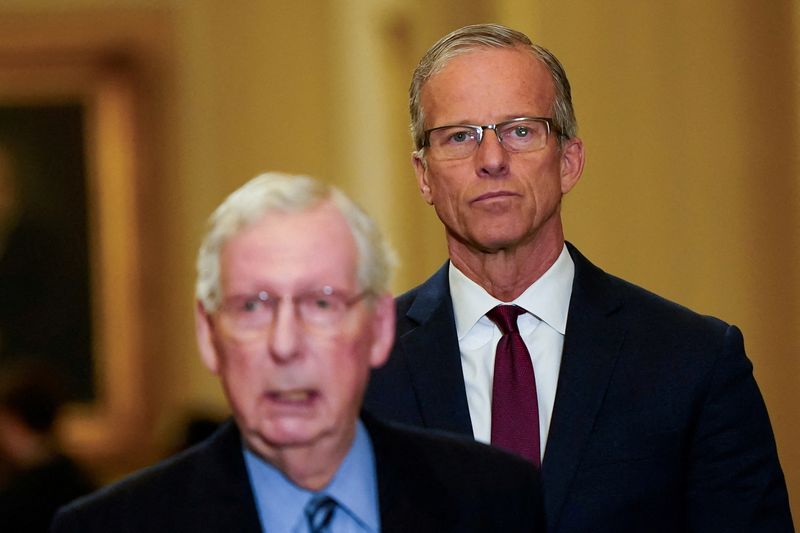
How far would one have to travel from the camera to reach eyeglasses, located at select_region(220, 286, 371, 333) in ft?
5.98

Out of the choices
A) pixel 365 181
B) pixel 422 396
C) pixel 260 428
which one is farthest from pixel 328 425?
pixel 365 181

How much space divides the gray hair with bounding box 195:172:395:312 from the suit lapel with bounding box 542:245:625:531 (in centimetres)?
92

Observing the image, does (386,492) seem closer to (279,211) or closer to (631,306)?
(279,211)

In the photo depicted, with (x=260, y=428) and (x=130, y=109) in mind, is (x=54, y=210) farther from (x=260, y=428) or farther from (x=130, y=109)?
(x=260, y=428)

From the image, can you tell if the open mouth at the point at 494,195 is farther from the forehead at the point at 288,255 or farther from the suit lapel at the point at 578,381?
the forehead at the point at 288,255

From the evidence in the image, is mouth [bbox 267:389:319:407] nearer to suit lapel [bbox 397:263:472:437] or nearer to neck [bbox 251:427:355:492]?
neck [bbox 251:427:355:492]

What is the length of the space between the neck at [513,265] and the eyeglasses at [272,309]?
1151 mm

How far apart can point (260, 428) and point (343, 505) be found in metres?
0.18

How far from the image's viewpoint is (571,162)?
3070 mm

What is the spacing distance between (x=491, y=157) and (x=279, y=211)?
3.30 ft

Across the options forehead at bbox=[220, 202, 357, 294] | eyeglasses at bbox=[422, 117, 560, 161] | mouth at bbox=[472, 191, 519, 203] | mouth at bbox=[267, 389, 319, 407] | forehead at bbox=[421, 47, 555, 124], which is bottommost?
mouth at bbox=[267, 389, 319, 407]

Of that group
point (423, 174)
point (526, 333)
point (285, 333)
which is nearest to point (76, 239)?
point (423, 174)

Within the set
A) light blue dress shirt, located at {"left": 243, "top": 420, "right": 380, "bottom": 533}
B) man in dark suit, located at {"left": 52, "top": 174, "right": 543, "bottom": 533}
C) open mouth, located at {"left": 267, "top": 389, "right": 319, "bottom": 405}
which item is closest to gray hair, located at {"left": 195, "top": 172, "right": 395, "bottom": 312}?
man in dark suit, located at {"left": 52, "top": 174, "right": 543, "bottom": 533}

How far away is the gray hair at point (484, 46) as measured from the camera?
2.93 metres
